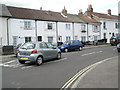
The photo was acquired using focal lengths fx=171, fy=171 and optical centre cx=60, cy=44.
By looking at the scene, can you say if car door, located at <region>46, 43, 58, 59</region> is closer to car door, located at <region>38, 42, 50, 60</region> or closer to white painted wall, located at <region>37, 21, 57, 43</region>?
car door, located at <region>38, 42, 50, 60</region>

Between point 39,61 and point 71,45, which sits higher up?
point 71,45

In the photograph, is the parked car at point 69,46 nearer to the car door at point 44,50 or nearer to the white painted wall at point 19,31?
the white painted wall at point 19,31

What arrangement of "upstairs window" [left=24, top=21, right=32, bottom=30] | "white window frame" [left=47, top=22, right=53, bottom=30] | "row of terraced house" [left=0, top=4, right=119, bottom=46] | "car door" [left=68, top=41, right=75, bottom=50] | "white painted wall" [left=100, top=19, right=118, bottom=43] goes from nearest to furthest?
"car door" [left=68, top=41, right=75, bottom=50]
"row of terraced house" [left=0, top=4, right=119, bottom=46]
"upstairs window" [left=24, top=21, right=32, bottom=30]
"white window frame" [left=47, top=22, right=53, bottom=30]
"white painted wall" [left=100, top=19, right=118, bottom=43]

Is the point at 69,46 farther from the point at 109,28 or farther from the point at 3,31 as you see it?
the point at 109,28

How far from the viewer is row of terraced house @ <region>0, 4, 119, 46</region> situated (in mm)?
26781

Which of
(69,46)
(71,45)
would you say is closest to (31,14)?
(71,45)

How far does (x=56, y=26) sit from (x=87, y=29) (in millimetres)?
10094

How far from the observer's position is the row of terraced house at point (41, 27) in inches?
1054

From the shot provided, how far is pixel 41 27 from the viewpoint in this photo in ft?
102

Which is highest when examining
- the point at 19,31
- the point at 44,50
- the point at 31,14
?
the point at 31,14

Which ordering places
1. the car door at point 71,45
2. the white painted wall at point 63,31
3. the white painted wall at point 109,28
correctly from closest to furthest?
1. the car door at point 71,45
2. the white painted wall at point 63,31
3. the white painted wall at point 109,28

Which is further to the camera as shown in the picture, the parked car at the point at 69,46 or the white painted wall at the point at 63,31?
the white painted wall at the point at 63,31

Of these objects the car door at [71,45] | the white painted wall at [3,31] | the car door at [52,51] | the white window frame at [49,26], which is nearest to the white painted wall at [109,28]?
the white window frame at [49,26]

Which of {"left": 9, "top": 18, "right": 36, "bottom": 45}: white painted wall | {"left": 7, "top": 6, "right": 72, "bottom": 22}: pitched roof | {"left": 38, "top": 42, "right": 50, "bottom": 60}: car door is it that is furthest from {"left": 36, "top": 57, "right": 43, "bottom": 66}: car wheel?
{"left": 7, "top": 6, "right": 72, "bottom": 22}: pitched roof
